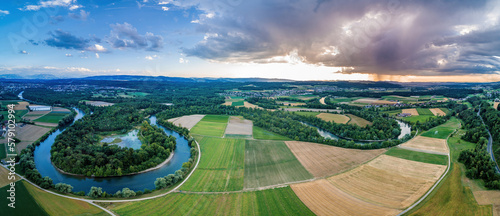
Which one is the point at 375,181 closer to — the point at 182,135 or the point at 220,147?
the point at 220,147

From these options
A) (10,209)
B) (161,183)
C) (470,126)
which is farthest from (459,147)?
(10,209)

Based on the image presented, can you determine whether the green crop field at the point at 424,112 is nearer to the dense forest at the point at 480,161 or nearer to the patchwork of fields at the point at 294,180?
the dense forest at the point at 480,161

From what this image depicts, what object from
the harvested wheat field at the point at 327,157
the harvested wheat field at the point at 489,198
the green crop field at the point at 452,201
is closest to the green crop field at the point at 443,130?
the harvested wheat field at the point at 327,157

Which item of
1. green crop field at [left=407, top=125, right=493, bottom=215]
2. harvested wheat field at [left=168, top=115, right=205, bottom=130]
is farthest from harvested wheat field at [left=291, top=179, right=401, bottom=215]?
harvested wheat field at [left=168, top=115, right=205, bottom=130]

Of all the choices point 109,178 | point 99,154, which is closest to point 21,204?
point 109,178

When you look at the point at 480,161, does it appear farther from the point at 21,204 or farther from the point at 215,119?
the point at 215,119

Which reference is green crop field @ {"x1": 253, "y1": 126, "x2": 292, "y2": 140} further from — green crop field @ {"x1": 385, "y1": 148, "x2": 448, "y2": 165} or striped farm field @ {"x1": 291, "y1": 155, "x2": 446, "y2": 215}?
green crop field @ {"x1": 385, "y1": 148, "x2": 448, "y2": 165}
